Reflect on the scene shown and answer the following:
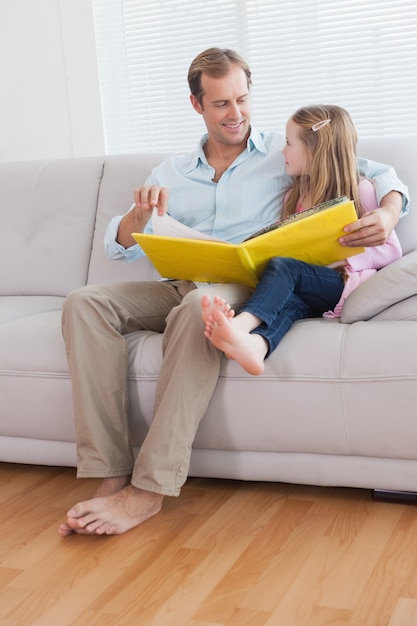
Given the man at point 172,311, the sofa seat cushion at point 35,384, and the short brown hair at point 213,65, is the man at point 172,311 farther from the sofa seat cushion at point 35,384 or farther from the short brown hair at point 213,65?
the sofa seat cushion at point 35,384

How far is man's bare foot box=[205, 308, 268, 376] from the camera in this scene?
67.9 inches

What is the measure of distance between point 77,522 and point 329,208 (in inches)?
35.8

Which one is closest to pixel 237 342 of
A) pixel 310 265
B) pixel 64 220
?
pixel 310 265

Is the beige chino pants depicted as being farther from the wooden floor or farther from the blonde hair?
the blonde hair

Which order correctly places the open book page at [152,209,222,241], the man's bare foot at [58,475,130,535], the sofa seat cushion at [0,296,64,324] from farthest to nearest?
1. the sofa seat cushion at [0,296,64,324]
2. the open book page at [152,209,222,241]
3. the man's bare foot at [58,475,130,535]

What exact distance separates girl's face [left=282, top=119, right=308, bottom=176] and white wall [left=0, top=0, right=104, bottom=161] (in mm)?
1855

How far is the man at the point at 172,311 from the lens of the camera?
185 centimetres

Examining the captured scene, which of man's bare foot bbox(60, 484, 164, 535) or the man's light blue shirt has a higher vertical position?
the man's light blue shirt

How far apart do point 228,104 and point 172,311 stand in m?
0.72

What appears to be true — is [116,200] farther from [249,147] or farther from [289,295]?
[289,295]

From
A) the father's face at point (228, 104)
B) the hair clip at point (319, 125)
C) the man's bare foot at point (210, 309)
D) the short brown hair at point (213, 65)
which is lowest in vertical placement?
the man's bare foot at point (210, 309)

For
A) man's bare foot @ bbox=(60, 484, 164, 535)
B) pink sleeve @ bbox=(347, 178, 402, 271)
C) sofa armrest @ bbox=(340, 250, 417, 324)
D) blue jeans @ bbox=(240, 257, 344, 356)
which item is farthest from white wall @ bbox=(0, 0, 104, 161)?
→ man's bare foot @ bbox=(60, 484, 164, 535)

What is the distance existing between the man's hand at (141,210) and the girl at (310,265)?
1.16 feet

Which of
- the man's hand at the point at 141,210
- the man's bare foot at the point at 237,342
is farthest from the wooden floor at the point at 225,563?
the man's hand at the point at 141,210
